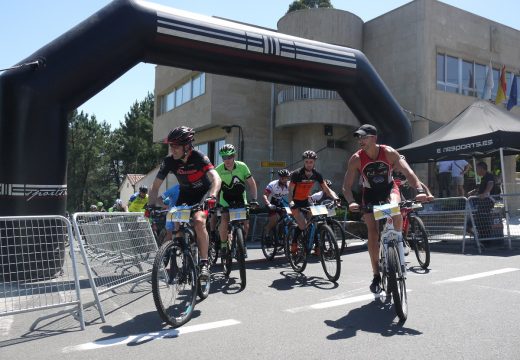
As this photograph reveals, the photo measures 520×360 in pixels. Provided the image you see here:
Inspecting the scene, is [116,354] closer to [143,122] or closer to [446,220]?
[446,220]

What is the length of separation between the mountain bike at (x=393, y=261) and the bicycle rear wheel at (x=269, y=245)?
3.96m

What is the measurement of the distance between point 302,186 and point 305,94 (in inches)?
468

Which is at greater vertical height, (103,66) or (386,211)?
(103,66)

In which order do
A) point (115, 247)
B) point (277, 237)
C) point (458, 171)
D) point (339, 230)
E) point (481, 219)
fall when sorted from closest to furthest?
point (115, 247)
point (277, 237)
point (339, 230)
point (481, 219)
point (458, 171)

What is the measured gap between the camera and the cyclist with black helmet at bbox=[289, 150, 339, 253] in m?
7.45

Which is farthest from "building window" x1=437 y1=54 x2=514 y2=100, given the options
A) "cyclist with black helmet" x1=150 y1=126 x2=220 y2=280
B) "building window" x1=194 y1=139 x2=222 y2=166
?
"cyclist with black helmet" x1=150 y1=126 x2=220 y2=280

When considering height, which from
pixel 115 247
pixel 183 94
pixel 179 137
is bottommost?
pixel 115 247

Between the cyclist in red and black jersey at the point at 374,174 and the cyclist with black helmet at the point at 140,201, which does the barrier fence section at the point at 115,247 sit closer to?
the cyclist in red and black jersey at the point at 374,174

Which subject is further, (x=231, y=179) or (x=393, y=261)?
(x=231, y=179)

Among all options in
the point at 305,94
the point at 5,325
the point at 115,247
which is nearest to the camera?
the point at 5,325

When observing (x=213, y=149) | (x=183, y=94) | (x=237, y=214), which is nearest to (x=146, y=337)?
(x=237, y=214)

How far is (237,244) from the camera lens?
6.11 metres

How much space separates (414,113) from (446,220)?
886 cm

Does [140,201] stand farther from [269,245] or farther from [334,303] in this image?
[334,303]
